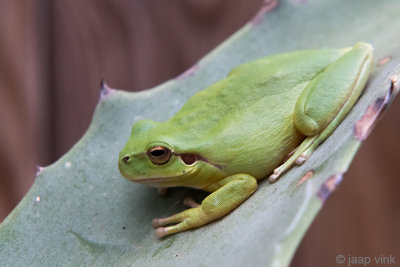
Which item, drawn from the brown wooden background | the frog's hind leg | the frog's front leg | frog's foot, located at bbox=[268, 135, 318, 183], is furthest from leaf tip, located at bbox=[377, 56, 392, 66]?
the brown wooden background

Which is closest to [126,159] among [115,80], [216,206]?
[216,206]

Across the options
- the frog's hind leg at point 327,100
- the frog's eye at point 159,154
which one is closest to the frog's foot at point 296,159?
the frog's hind leg at point 327,100

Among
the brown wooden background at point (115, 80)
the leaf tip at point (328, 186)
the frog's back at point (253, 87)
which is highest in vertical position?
the brown wooden background at point (115, 80)

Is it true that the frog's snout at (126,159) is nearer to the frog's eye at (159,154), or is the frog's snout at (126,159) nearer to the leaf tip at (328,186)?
the frog's eye at (159,154)

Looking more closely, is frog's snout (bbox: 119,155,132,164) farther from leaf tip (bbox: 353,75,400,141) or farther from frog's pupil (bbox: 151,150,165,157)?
leaf tip (bbox: 353,75,400,141)

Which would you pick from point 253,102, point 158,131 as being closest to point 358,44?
point 253,102

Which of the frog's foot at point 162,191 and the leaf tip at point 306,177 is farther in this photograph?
the frog's foot at point 162,191

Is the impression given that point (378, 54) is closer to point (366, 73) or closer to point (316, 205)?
point (366, 73)
